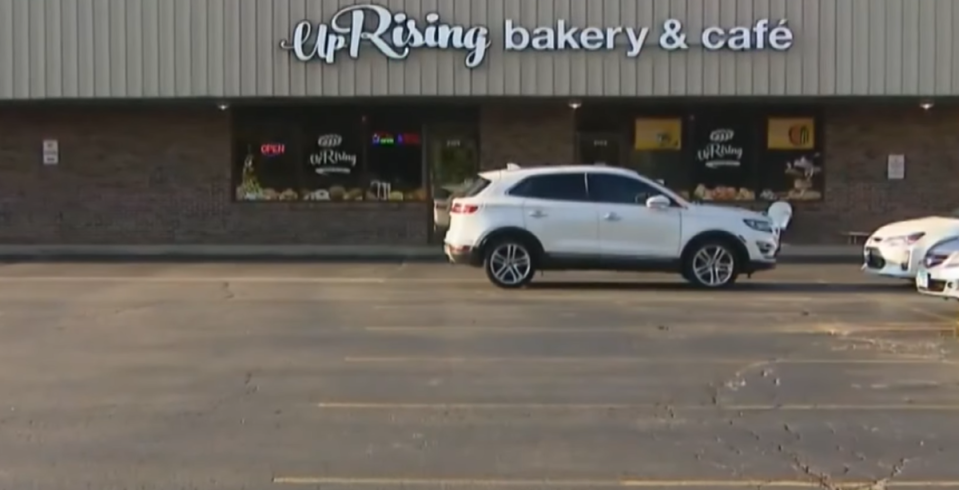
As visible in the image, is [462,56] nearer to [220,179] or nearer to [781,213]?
[220,179]

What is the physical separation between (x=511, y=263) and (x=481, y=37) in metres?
9.03

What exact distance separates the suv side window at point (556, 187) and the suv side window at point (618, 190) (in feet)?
0.47

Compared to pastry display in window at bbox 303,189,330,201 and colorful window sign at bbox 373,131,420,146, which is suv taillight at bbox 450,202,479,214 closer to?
colorful window sign at bbox 373,131,420,146

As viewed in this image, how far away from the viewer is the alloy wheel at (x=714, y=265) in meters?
19.7

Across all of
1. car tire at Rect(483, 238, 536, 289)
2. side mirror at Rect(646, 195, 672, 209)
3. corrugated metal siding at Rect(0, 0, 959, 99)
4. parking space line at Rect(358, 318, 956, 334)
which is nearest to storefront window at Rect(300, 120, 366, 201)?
corrugated metal siding at Rect(0, 0, 959, 99)

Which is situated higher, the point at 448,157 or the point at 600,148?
the point at 600,148

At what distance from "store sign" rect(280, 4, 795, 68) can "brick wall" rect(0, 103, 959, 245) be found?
2.11 meters

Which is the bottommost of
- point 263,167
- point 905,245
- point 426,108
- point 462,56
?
point 905,245

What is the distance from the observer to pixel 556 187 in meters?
19.7

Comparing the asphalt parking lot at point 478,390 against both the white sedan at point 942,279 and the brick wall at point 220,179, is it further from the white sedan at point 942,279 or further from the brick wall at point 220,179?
the brick wall at point 220,179

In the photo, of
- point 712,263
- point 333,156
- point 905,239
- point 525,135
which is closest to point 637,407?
point 712,263

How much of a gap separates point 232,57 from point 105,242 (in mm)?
5061

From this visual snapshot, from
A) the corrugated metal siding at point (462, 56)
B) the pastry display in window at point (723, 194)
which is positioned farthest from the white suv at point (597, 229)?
the pastry display in window at point (723, 194)

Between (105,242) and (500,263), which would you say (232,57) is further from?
(500,263)
